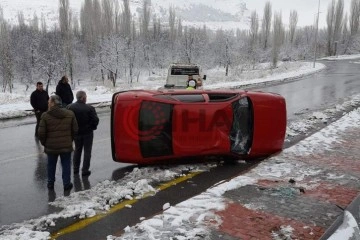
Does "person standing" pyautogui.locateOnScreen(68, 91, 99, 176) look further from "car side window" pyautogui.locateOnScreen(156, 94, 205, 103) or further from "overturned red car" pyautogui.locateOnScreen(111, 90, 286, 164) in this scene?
"car side window" pyautogui.locateOnScreen(156, 94, 205, 103)

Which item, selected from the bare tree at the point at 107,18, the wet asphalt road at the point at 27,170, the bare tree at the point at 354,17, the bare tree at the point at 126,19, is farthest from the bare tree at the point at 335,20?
the wet asphalt road at the point at 27,170

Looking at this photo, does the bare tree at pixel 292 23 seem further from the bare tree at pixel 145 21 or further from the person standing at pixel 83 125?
the person standing at pixel 83 125

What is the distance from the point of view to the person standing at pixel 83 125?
715 centimetres

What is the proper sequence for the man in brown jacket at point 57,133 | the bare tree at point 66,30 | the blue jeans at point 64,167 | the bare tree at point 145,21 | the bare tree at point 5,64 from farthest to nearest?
the bare tree at point 145,21 → the bare tree at point 66,30 → the bare tree at point 5,64 → the blue jeans at point 64,167 → the man in brown jacket at point 57,133

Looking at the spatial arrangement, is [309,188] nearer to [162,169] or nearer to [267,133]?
[267,133]

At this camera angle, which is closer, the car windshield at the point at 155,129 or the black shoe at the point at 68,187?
the black shoe at the point at 68,187

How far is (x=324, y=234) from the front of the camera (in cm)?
479

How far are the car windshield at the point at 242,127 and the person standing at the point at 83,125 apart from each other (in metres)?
2.84

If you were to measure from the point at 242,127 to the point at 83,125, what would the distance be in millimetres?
3270

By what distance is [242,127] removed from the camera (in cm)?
807

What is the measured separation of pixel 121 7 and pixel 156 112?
66320 millimetres

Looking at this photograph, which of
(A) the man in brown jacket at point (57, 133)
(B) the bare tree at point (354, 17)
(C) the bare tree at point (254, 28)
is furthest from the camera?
(C) the bare tree at point (254, 28)

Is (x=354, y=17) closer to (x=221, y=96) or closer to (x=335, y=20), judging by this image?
(x=335, y=20)

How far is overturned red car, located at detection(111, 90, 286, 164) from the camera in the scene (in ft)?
24.1
